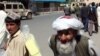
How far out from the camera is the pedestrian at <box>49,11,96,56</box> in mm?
3229

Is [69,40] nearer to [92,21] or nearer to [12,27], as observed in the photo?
[12,27]

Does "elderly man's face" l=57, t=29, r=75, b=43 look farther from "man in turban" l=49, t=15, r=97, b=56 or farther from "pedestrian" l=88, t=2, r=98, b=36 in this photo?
"pedestrian" l=88, t=2, r=98, b=36

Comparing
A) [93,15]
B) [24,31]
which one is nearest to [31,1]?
[93,15]

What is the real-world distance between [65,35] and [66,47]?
9cm

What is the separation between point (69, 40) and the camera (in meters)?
3.23

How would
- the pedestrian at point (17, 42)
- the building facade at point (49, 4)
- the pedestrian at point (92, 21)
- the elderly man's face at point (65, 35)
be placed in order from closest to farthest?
the elderly man's face at point (65, 35) < the pedestrian at point (17, 42) < the pedestrian at point (92, 21) < the building facade at point (49, 4)

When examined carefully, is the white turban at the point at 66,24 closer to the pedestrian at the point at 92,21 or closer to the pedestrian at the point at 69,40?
the pedestrian at the point at 69,40

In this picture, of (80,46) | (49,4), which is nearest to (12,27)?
(80,46)

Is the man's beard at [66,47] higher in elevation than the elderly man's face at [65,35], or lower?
lower

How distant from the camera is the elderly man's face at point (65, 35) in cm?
321

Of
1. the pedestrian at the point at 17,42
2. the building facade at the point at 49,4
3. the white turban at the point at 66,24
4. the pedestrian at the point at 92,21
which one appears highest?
the white turban at the point at 66,24

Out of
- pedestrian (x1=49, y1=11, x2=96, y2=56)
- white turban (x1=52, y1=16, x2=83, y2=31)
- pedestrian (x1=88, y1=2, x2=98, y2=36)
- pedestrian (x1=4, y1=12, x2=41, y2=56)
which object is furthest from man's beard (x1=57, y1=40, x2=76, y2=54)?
pedestrian (x1=88, y1=2, x2=98, y2=36)

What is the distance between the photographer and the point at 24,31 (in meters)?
4.66

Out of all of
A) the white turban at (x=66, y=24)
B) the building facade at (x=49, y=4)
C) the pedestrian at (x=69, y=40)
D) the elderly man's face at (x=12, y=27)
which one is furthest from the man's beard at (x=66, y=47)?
the building facade at (x=49, y=4)
